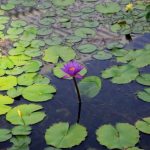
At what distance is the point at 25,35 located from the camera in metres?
2.69

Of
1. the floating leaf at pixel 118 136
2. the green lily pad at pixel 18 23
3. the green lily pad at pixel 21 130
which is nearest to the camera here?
the floating leaf at pixel 118 136

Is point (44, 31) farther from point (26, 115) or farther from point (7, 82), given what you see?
point (26, 115)

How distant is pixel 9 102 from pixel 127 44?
0.98 meters

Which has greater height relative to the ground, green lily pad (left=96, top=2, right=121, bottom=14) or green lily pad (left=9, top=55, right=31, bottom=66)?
green lily pad (left=96, top=2, right=121, bottom=14)

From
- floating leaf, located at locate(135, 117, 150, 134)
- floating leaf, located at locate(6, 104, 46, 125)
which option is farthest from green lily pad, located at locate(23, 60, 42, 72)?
floating leaf, located at locate(135, 117, 150, 134)

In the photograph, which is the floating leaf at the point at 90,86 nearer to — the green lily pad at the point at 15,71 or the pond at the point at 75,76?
the pond at the point at 75,76

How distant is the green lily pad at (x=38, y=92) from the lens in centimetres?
202

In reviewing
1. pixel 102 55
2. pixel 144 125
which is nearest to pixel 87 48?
pixel 102 55

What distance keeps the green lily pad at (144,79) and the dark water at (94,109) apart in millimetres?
25

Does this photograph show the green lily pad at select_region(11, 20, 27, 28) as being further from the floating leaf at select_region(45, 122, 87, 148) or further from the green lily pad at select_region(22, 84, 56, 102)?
the floating leaf at select_region(45, 122, 87, 148)

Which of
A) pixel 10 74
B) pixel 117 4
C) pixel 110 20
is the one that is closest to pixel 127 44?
pixel 110 20

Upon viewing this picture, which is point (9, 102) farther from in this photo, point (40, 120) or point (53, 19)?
point (53, 19)

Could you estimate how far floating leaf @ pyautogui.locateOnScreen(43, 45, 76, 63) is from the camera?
2.37 meters

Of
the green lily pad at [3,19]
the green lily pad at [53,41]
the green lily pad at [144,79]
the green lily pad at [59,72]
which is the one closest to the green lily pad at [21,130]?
the green lily pad at [59,72]
